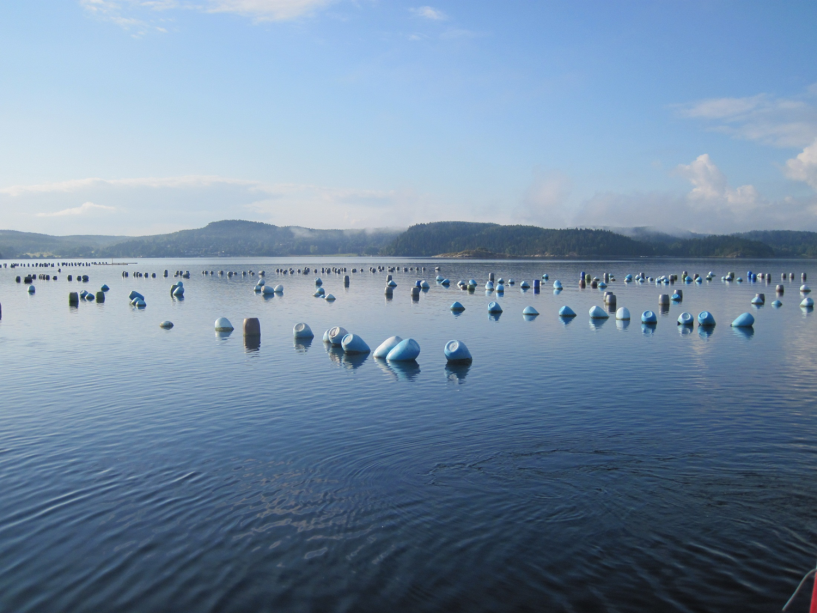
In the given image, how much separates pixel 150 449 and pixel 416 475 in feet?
26.8

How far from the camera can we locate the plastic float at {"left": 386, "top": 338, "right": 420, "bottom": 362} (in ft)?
101

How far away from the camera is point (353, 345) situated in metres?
33.7

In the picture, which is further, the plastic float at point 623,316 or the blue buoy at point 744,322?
the plastic float at point 623,316

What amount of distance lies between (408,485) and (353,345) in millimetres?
19891

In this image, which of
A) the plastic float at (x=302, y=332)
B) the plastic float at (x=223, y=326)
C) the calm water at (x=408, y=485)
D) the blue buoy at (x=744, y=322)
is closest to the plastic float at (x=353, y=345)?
the calm water at (x=408, y=485)

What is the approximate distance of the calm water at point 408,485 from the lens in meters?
9.97

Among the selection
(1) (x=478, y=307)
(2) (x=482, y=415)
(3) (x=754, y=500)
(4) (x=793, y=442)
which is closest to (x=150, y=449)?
(2) (x=482, y=415)

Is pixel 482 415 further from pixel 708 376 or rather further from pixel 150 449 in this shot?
pixel 708 376

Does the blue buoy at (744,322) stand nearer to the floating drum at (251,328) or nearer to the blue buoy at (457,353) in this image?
the blue buoy at (457,353)

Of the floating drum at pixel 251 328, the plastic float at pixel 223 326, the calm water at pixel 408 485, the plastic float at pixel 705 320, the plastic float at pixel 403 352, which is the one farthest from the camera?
the plastic float at pixel 705 320

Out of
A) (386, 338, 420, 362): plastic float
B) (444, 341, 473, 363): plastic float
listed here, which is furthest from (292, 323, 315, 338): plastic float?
(444, 341, 473, 363): plastic float

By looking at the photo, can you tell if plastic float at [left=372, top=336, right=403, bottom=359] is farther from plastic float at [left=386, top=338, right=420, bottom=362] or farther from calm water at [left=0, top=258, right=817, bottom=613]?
calm water at [left=0, top=258, right=817, bottom=613]

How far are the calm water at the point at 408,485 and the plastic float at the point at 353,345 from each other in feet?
8.27

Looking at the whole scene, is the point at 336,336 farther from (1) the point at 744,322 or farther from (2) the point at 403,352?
(1) the point at 744,322
